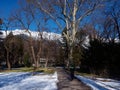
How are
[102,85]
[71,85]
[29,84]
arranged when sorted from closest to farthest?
[71,85] → [102,85] → [29,84]

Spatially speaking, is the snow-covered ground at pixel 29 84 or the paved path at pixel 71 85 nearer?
the paved path at pixel 71 85

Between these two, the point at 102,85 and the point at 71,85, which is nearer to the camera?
the point at 71,85

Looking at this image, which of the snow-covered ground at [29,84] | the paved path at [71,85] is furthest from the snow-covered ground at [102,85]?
the snow-covered ground at [29,84]

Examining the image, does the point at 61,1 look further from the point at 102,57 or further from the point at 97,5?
the point at 102,57

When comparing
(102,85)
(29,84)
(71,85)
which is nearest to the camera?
(71,85)

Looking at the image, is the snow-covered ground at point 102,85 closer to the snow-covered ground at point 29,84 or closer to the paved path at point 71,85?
the paved path at point 71,85

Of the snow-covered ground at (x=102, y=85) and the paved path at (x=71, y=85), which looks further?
the snow-covered ground at (x=102, y=85)

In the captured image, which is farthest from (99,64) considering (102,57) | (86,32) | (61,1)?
(86,32)

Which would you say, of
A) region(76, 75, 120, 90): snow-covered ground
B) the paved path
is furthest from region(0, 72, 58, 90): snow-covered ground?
region(76, 75, 120, 90): snow-covered ground

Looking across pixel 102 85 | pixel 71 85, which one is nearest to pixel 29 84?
pixel 71 85

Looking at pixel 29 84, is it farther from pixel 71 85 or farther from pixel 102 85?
pixel 102 85

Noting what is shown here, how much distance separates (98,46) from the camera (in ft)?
99.1

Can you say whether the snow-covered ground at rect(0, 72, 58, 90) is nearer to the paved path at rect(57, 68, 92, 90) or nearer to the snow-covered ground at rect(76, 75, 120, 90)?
the paved path at rect(57, 68, 92, 90)

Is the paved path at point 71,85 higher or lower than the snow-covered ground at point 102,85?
higher
